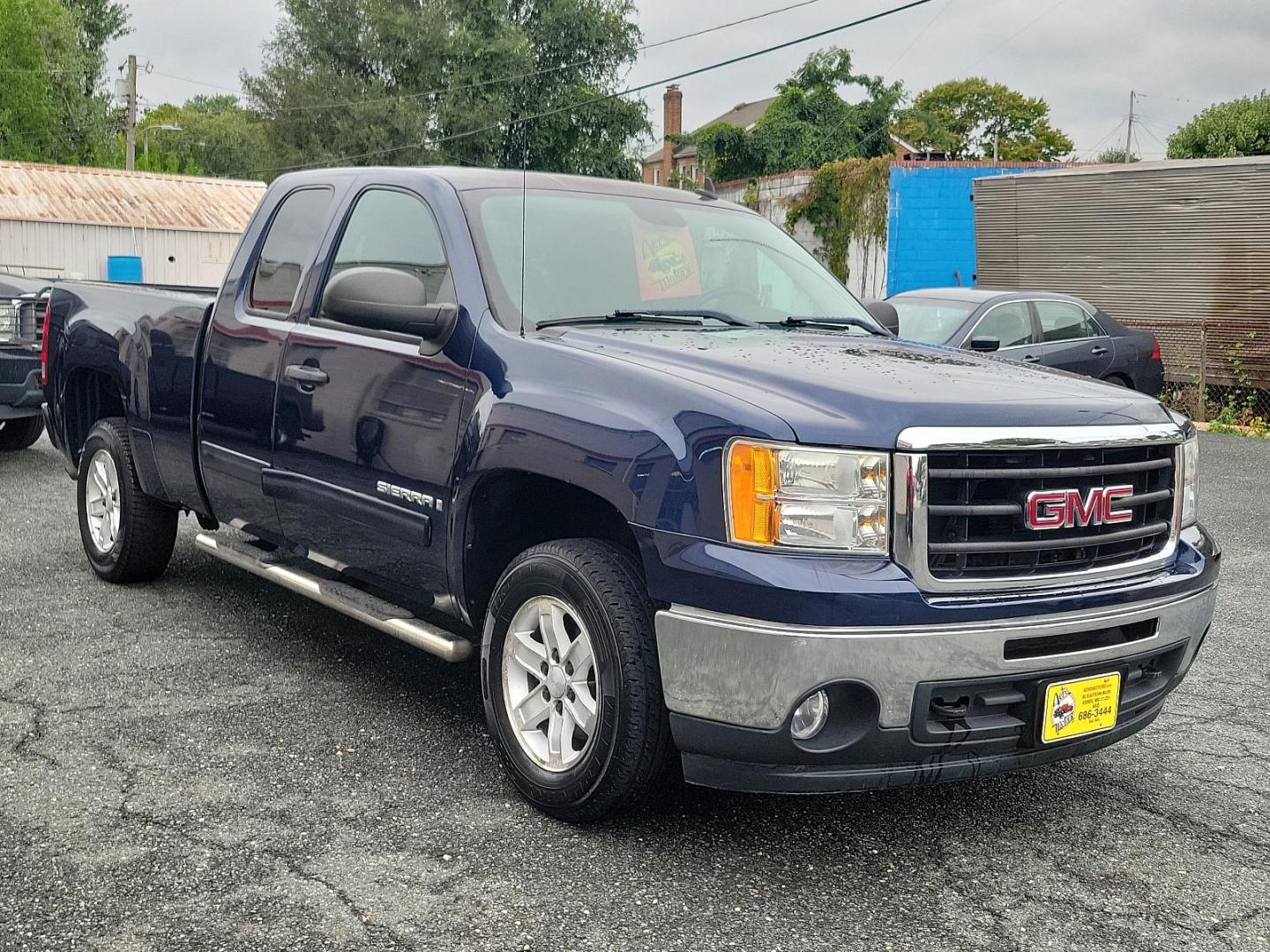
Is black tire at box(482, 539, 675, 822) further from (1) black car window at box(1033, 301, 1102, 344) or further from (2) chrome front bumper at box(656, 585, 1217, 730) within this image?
(1) black car window at box(1033, 301, 1102, 344)

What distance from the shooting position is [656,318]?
14.6 ft

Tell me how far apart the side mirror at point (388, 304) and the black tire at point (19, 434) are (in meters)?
7.77

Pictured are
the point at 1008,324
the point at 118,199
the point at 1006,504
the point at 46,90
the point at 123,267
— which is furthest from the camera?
the point at 46,90

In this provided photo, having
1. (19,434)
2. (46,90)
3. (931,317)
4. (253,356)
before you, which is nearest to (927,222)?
(931,317)

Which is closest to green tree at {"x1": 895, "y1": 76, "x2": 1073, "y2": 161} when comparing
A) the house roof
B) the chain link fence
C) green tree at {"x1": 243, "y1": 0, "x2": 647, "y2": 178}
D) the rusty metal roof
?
the house roof

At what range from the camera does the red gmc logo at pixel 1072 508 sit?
3451mm

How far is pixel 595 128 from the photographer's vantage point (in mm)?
57000

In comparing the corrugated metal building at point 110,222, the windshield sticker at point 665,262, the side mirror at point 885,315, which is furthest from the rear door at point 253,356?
the corrugated metal building at point 110,222

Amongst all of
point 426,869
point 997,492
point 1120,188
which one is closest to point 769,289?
point 997,492

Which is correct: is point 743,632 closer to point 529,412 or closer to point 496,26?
point 529,412

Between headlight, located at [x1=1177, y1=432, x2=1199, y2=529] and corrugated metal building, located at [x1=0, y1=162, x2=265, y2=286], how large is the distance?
34.8 meters

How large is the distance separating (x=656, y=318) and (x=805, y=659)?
1.60 meters

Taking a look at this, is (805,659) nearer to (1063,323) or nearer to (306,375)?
(306,375)

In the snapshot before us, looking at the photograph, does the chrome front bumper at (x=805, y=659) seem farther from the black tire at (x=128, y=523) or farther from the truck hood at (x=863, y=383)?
the black tire at (x=128, y=523)
